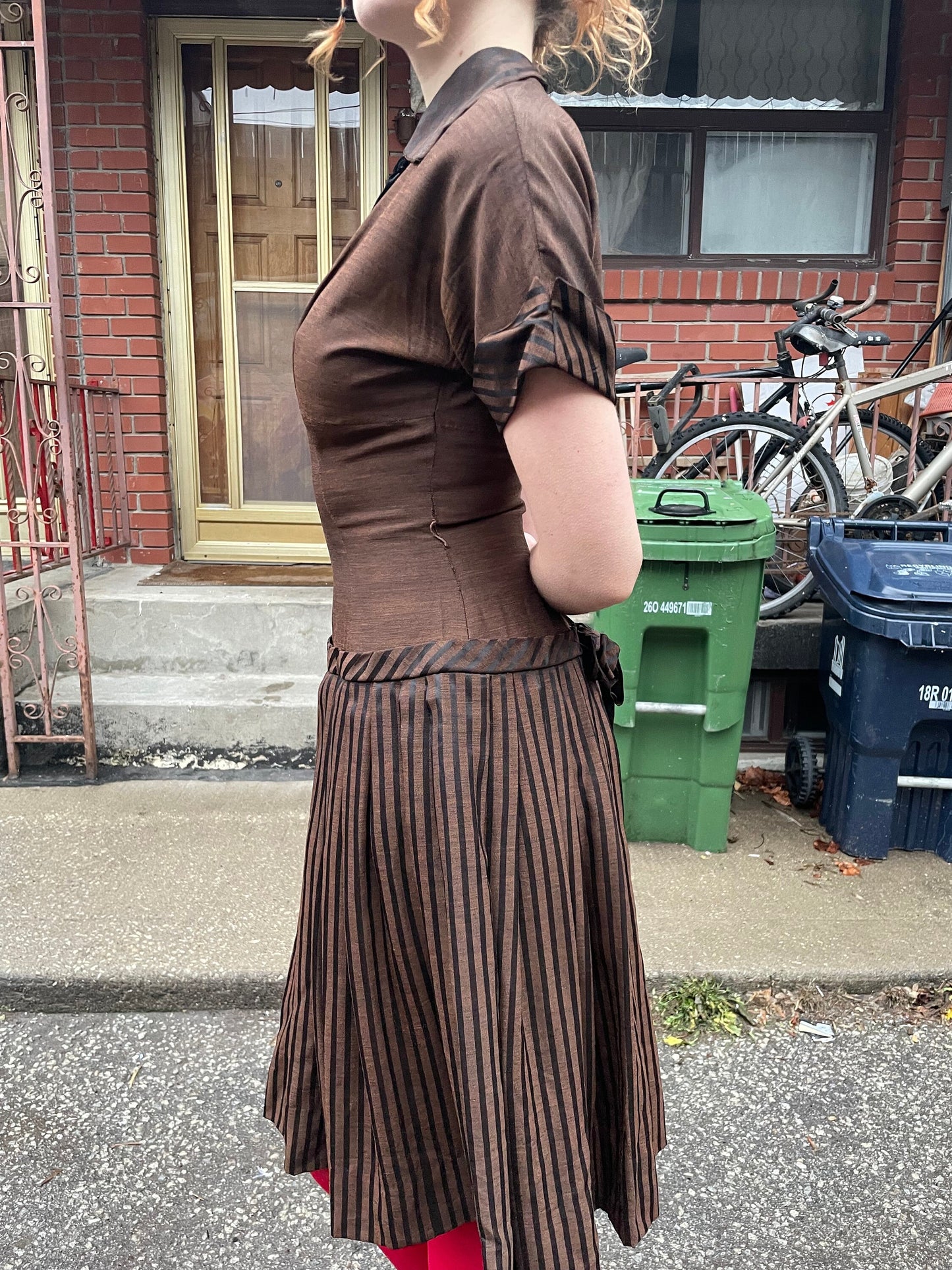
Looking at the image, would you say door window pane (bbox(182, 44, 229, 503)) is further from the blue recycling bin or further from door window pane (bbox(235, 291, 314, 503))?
the blue recycling bin

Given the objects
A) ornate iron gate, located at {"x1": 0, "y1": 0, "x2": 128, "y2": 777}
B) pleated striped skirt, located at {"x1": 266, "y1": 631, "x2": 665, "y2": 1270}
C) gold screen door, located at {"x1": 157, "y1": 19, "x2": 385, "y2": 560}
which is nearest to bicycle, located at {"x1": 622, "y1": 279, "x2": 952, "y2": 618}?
gold screen door, located at {"x1": 157, "y1": 19, "x2": 385, "y2": 560}

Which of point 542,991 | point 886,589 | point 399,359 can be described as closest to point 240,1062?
point 542,991

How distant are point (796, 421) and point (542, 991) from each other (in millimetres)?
3986

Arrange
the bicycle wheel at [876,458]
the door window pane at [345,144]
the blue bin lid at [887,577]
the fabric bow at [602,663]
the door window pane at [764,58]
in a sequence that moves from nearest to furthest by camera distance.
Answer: the fabric bow at [602,663]
the blue bin lid at [887,577]
the bicycle wheel at [876,458]
the door window pane at [764,58]
the door window pane at [345,144]

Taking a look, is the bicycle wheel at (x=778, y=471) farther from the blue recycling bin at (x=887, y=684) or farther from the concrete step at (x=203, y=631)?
the concrete step at (x=203, y=631)

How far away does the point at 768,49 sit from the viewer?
489 centimetres

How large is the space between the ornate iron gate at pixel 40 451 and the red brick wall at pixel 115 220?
12cm

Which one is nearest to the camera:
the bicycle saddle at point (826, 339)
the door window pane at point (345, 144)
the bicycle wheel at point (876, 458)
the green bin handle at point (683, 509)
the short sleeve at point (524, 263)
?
the short sleeve at point (524, 263)

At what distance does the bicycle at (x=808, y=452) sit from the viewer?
428cm

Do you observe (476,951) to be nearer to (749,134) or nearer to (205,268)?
(205,268)

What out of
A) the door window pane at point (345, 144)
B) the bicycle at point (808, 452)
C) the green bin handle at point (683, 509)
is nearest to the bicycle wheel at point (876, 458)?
the bicycle at point (808, 452)

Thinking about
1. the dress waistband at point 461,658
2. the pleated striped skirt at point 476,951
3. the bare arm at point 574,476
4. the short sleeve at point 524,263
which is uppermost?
the short sleeve at point 524,263

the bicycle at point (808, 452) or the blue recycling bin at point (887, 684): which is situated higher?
the bicycle at point (808, 452)

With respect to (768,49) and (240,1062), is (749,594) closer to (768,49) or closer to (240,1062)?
(240,1062)
